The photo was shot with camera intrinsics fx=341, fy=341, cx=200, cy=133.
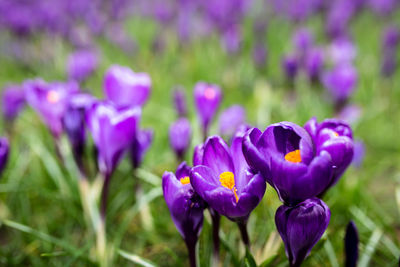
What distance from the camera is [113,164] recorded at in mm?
1182

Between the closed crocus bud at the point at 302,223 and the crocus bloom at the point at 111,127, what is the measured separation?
0.56 meters

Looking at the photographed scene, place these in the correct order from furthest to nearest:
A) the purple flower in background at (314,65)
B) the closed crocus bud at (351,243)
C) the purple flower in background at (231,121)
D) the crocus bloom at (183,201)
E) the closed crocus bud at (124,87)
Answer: the purple flower in background at (314,65) < the purple flower in background at (231,121) < the closed crocus bud at (124,87) < the closed crocus bud at (351,243) < the crocus bloom at (183,201)

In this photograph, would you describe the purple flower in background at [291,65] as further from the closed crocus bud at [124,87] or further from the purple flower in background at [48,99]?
the purple flower in background at [48,99]

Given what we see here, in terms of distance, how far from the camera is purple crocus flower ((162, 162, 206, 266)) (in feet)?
2.60

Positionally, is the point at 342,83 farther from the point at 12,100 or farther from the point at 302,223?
the point at 12,100

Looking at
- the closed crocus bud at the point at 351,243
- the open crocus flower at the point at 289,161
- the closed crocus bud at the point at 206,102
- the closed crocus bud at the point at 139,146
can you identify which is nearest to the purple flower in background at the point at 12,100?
the closed crocus bud at the point at 139,146

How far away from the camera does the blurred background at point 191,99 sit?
1.35 meters

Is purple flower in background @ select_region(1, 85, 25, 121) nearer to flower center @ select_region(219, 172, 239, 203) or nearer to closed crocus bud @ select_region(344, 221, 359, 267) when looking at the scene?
flower center @ select_region(219, 172, 239, 203)

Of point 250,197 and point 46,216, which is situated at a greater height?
point 250,197

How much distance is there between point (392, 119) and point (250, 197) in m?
2.31

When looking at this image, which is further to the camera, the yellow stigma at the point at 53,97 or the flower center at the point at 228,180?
the yellow stigma at the point at 53,97

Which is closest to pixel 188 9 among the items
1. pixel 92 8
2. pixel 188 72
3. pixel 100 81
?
pixel 92 8

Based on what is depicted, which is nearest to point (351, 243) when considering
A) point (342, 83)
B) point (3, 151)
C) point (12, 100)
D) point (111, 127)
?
point (111, 127)

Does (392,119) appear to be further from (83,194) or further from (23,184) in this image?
(23,184)
